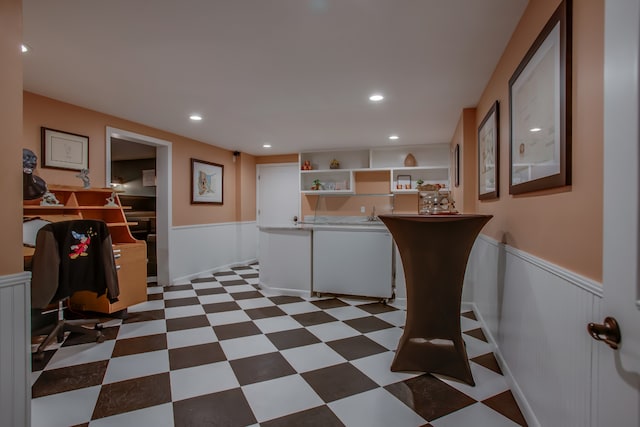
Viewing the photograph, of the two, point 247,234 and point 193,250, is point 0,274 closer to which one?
point 193,250

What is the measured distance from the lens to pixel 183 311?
3258 mm

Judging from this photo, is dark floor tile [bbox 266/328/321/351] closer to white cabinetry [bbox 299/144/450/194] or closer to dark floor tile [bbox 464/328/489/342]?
dark floor tile [bbox 464/328/489/342]

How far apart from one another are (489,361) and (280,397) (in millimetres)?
1469

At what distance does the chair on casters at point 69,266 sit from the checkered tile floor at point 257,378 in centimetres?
30

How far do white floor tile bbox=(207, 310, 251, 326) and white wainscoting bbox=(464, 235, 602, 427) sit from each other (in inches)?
86.5

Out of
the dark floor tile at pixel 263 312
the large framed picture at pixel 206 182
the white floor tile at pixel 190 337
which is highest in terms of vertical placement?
the large framed picture at pixel 206 182

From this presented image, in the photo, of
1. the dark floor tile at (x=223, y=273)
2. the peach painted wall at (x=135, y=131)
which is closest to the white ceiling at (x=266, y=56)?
the peach painted wall at (x=135, y=131)

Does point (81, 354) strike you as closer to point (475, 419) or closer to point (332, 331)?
point (332, 331)

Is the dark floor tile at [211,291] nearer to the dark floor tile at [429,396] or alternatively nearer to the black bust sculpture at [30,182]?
the black bust sculpture at [30,182]

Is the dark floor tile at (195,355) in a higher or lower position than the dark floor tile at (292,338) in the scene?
lower

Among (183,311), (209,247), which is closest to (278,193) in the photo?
(209,247)

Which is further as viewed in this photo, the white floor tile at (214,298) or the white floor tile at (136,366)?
the white floor tile at (214,298)

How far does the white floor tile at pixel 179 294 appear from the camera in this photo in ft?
12.6

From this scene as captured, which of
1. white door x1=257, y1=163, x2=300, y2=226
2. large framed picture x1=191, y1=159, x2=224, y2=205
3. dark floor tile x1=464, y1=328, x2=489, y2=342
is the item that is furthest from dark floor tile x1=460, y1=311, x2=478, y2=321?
large framed picture x1=191, y1=159, x2=224, y2=205
